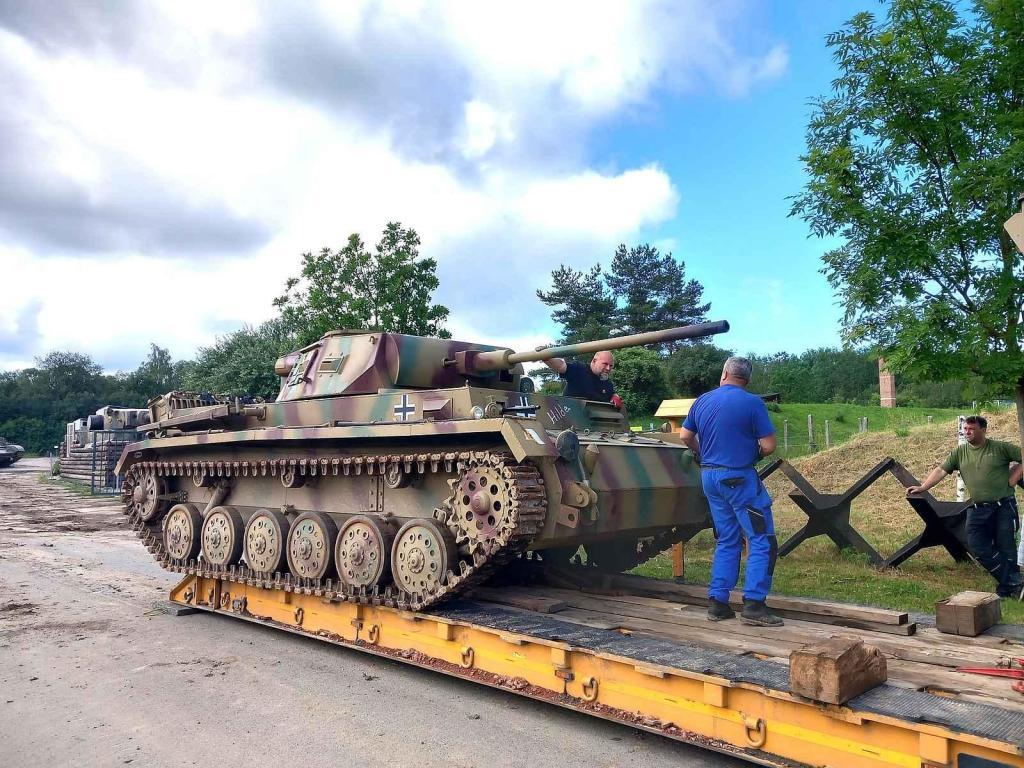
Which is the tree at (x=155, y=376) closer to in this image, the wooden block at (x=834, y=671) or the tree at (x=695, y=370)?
the tree at (x=695, y=370)

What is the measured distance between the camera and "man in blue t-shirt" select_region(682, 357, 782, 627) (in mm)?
5738

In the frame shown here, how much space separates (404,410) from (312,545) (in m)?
1.59

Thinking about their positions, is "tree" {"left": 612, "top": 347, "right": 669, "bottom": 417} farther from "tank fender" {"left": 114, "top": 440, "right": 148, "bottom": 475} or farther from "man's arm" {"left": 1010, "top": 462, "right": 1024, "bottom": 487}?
"man's arm" {"left": 1010, "top": 462, "right": 1024, "bottom": 487}

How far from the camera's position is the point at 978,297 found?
25.2 ft

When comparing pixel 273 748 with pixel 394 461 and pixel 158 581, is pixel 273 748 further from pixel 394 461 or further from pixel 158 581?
pixel 158 581

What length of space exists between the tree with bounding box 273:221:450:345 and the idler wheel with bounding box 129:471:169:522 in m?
15.2

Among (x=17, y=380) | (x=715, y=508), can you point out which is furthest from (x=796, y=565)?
(x=17, y=380)

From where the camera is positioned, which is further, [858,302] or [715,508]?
[858,302]

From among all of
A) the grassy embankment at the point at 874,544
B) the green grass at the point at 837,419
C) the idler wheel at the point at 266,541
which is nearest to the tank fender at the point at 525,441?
the idler wheel at the point at 266,541

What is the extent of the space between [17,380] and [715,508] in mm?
104662

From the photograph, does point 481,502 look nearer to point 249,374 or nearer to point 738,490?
point 738,490

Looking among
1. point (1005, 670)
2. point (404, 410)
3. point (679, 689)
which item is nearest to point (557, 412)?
point (404, 410)

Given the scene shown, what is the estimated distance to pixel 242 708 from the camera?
5707mm

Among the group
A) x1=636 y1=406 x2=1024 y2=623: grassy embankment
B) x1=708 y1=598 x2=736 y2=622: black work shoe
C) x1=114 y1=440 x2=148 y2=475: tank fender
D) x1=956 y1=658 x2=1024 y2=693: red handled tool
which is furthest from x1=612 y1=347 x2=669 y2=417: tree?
x1=956 y1=658 x2=1024 y2=693: red handled tool
